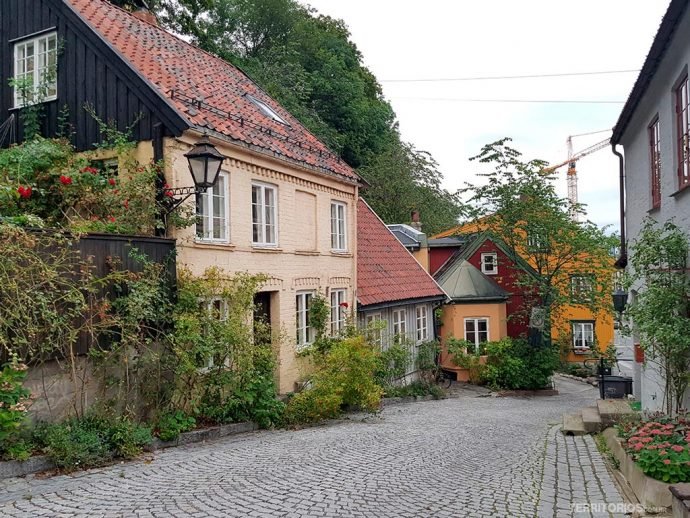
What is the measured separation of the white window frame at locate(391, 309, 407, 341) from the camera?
21.1 m

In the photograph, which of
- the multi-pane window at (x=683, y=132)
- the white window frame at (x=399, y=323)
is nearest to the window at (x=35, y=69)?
the multi-pane window at (x=683, y=132)

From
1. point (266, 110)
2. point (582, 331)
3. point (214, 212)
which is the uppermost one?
point (266, 110)

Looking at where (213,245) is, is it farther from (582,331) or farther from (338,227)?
(582,331)

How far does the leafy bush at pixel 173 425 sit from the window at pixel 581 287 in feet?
71.8

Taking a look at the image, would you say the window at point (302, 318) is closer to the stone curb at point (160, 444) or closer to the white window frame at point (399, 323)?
the stone curb at point (160, 444)

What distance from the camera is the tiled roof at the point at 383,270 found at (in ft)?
64.6

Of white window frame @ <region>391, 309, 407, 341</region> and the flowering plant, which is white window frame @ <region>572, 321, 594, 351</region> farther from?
the flowering plant

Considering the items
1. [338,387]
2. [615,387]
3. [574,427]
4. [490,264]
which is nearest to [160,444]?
[338,387]

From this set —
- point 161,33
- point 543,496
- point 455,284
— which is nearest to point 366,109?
point 455,284

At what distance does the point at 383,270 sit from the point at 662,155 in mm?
12191

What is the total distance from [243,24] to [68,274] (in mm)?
34880

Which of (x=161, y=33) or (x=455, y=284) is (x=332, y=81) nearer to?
(x=455, y=284)

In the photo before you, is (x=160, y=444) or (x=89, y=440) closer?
(x=89, y=440)

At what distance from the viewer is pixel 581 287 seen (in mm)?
28562
